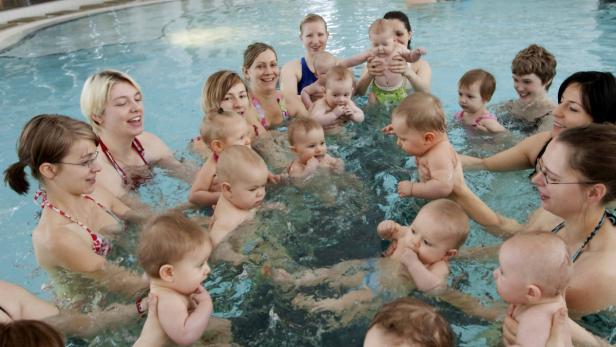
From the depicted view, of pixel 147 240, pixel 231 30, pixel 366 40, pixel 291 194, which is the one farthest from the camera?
pixel 231 30

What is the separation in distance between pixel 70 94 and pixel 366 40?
6194 millimetres

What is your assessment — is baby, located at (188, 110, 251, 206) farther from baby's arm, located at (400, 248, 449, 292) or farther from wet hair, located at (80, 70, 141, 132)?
baby's arm, located at (400, 248, 449, 292)

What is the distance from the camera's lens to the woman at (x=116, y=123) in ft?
15.1

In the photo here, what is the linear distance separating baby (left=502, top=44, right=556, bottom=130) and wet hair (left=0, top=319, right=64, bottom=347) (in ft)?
16.6

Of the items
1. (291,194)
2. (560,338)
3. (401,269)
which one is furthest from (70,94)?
(560,338)

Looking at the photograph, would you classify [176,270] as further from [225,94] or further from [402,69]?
[402,69]

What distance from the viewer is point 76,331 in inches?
127

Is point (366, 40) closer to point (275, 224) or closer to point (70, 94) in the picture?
point (70, 94)

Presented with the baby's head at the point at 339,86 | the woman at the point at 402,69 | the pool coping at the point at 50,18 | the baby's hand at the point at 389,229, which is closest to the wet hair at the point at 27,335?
the baby's hand at the point at 389,229

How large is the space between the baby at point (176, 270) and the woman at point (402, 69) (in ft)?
13.0

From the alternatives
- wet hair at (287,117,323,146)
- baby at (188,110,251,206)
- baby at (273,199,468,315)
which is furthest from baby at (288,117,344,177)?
baby at (273,199,468,315)

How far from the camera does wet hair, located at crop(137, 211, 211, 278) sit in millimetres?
2873

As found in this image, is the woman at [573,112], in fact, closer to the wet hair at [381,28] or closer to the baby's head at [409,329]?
the baby's head at [409,329]

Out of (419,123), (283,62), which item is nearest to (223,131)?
(419,123)
